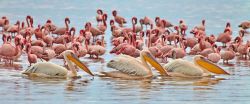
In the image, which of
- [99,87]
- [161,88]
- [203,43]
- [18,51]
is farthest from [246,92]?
[203,43]

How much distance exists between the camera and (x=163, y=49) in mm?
21828

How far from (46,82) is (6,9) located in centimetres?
2709

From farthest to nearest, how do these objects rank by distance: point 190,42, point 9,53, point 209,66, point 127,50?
point 190,42
point 127,50
point 9,53
point 209,66

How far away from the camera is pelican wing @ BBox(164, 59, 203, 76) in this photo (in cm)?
1630

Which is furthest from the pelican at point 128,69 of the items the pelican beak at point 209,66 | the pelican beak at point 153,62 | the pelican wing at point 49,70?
the pelican beak at point 209,66

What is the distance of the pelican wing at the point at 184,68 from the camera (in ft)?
53.5

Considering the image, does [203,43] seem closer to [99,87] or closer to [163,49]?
[163,49]

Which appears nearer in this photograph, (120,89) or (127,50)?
(120,89)

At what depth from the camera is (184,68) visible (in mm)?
16312

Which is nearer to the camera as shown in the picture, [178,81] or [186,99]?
[186,99]

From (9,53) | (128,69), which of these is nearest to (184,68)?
(128,69)

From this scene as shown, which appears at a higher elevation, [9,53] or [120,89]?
[9,53]

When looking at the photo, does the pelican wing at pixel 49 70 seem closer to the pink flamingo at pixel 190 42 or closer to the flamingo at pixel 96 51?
the flamingo at pixel 96 51

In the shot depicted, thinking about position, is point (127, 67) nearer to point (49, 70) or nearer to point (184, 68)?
point (184, 68)
